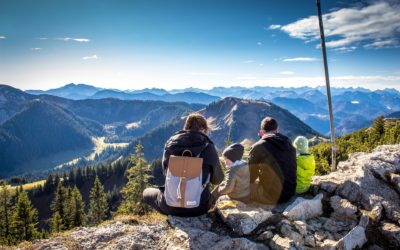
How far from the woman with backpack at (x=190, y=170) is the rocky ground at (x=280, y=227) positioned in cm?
70

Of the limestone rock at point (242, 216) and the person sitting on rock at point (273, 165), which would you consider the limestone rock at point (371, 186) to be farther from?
the limestone rock at point (242, 216)

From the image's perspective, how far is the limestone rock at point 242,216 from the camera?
8664 mm

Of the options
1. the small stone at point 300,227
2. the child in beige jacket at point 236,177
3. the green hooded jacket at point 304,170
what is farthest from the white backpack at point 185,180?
the green hooded jacket at point 304,170

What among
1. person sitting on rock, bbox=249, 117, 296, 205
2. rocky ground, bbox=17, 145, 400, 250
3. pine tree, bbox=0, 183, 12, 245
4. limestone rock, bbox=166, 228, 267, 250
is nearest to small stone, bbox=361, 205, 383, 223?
rocky ground, bbox=17, 145, 400, 250

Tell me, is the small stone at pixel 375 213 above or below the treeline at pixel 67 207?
above

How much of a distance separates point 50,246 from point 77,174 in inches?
7106

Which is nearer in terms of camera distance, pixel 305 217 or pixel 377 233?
pixel 377 233

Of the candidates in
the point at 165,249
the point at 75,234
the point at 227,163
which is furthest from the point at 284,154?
the point at 75,234

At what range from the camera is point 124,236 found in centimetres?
855

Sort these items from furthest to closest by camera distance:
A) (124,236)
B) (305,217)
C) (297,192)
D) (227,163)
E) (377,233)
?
1. (297,192)
2. (227,163)
3. (305,217)
4. (377,233)
5. (124,236)

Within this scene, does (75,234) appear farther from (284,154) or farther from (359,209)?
(359,209)

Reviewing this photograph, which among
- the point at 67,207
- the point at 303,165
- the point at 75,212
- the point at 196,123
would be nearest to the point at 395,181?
the point at 303,165

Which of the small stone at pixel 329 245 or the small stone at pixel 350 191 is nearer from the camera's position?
the small stone at pixel 329 245

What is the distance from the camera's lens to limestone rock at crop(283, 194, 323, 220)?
9.55 meters
